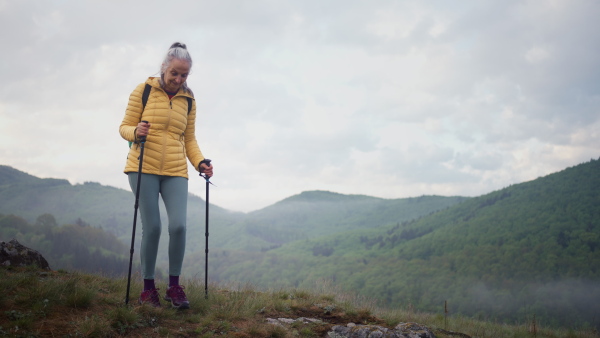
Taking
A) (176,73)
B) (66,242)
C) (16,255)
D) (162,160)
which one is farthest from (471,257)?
(176,73)

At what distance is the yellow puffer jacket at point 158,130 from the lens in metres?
4.93

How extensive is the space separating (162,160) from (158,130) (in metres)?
0.38

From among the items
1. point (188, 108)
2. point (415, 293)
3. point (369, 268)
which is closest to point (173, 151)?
point (188, 108)

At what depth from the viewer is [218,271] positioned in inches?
6216

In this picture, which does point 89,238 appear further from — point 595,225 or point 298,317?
point 595,225

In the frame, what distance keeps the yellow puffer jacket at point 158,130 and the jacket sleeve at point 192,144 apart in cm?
33

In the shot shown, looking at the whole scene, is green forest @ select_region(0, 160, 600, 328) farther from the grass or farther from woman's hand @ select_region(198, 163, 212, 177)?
woman's hand @ select_region(198, 163, 212, 177)

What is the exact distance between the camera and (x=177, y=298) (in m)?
5.04

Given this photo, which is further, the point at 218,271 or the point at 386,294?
the point at 218,271

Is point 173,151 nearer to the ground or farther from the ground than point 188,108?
nearer to the ground

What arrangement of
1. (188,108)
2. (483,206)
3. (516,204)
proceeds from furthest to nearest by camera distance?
(483,206) → (516,204) → (188,108)

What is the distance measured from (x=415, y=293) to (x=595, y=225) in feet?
253

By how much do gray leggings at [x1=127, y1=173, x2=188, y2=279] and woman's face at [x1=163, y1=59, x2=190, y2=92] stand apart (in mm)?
1167

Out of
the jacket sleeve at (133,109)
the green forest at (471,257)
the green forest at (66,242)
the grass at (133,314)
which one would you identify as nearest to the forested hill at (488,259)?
the green forest at (471,257)
